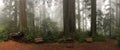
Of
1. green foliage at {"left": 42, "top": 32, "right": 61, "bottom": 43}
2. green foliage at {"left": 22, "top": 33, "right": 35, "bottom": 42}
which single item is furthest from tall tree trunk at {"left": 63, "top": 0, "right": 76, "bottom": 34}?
green foliage at {"left": 22, "top": 33, "right": 35, "bottom": 42}

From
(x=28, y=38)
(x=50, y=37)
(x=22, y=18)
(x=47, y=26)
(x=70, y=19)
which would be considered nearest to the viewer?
(x=28, y=38)

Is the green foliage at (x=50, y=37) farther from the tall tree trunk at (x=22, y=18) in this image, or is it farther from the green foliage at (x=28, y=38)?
the tall tree trunk at (x=22, y=18)

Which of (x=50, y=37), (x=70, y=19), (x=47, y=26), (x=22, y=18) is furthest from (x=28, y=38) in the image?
(x=47, y=26)

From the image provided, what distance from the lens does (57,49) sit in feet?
32.2

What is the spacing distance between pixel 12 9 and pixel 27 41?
12885 mm

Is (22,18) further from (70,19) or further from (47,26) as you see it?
(47,26)

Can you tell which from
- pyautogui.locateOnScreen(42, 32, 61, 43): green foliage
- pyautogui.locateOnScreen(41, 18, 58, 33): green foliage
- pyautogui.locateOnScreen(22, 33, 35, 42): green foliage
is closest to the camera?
pyautogui.locateOnScreen(22, 33, 35, 42): green foliage

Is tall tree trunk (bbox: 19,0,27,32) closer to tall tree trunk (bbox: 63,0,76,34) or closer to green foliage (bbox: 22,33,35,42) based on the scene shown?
green foliage (bbox: 22,33,35,42)

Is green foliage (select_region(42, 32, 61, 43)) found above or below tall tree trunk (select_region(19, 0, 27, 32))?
below

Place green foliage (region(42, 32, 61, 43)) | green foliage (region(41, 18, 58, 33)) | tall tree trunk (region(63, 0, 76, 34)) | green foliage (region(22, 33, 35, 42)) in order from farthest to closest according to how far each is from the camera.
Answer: green foliage (region(41, 18, 58, 33)) < tall tree trunk (region(63, 0, 76, 34)) < green foliage (region(42, 32, 61, 43)) < green foliage (region(22, 33, 35, 42))

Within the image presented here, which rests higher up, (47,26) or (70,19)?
(70,19)

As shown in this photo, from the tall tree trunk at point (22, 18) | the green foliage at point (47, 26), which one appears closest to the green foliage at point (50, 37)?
the tall tree trunk at point (22, 18)

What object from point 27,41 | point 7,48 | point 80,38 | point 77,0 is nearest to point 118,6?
point 77,0

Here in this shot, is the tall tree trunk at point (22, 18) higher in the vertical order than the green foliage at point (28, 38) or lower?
higher
